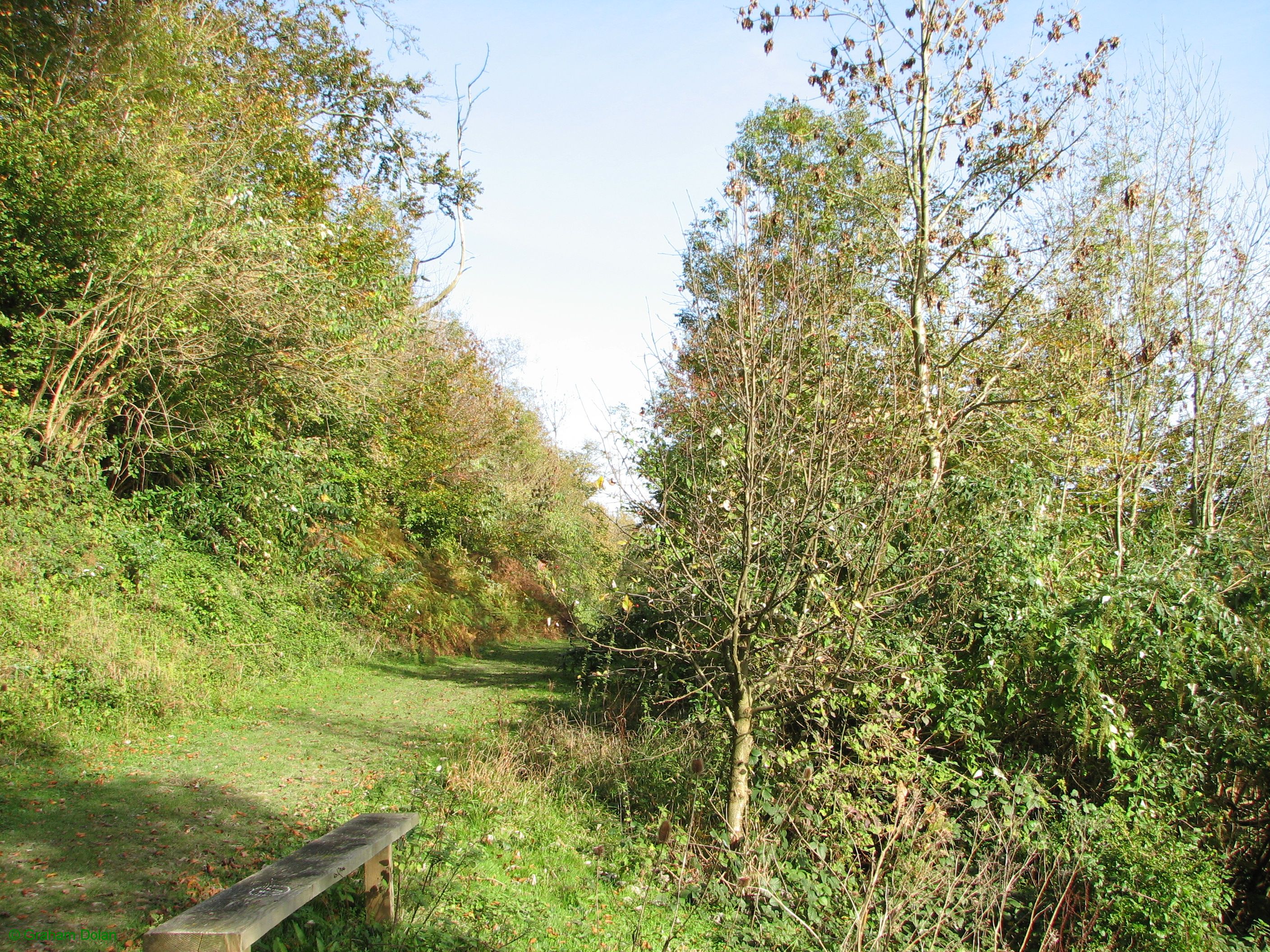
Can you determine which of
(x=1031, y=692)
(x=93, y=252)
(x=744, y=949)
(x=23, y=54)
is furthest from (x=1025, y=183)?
(x=23, y=54)

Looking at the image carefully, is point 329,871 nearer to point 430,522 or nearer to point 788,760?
point 788,760

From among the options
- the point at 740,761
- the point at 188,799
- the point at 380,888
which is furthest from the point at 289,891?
the point at 740,761

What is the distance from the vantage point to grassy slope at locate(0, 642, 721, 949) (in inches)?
166

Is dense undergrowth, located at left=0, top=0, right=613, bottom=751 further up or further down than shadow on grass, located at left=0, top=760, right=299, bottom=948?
further up

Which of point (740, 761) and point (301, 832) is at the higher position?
point (740, 761)

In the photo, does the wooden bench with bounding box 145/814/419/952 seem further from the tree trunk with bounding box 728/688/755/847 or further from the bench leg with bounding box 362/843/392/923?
the tree trunk with bounding box 728/688/755/847

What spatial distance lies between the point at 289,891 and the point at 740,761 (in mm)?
3664

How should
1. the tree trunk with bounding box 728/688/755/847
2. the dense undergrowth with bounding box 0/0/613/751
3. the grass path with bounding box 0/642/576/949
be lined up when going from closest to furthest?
the grass path with bounding box 0/642/576/949 < the tree trunk with bounding box 728/688/755/847 < the dense undergrowth with bounding box 0/0/613/751

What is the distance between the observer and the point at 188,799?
226 inches

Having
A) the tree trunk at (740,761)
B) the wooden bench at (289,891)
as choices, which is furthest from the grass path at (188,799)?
the tree trunk at (740,761)

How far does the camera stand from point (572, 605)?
7.48 m

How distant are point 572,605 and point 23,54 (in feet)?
32.6

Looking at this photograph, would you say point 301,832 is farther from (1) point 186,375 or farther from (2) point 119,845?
(1) point 186,375

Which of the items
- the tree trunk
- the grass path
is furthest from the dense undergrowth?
the tree trunk
